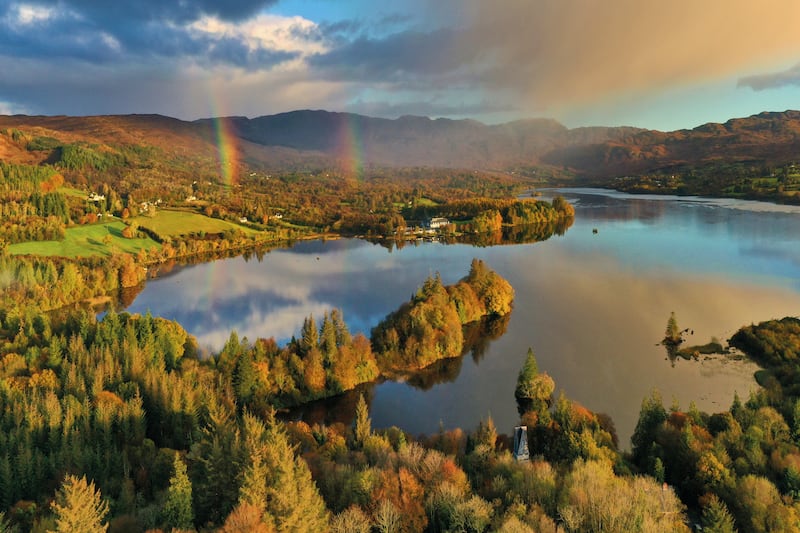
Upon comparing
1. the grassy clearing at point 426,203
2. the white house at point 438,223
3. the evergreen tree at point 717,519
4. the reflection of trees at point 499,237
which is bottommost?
the reflection of trees at point 499,237

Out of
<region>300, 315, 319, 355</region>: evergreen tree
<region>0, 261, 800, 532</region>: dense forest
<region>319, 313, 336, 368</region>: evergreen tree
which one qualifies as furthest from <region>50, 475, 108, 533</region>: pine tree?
<region>319, 313, 336, 368</region>: evergreen tree

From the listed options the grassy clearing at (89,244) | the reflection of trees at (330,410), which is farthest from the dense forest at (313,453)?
the grassy clearing at (89,244)

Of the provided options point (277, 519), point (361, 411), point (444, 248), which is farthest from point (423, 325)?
point (444, 248)

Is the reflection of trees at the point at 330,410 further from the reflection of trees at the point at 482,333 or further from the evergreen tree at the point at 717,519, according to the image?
the evergreen tree at the point at 717,519

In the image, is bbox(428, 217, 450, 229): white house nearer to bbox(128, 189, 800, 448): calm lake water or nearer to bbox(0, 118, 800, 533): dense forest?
bbox(128, 189, 800, 448): calm lake water

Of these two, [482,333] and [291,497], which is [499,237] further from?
[291,497]

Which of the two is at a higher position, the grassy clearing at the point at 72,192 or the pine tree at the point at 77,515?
the grassy clearing at the point at 72,192

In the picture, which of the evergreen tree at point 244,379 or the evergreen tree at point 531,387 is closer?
the evergreen tree at point 244,379

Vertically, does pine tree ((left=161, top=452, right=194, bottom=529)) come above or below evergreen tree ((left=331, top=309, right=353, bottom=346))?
above
